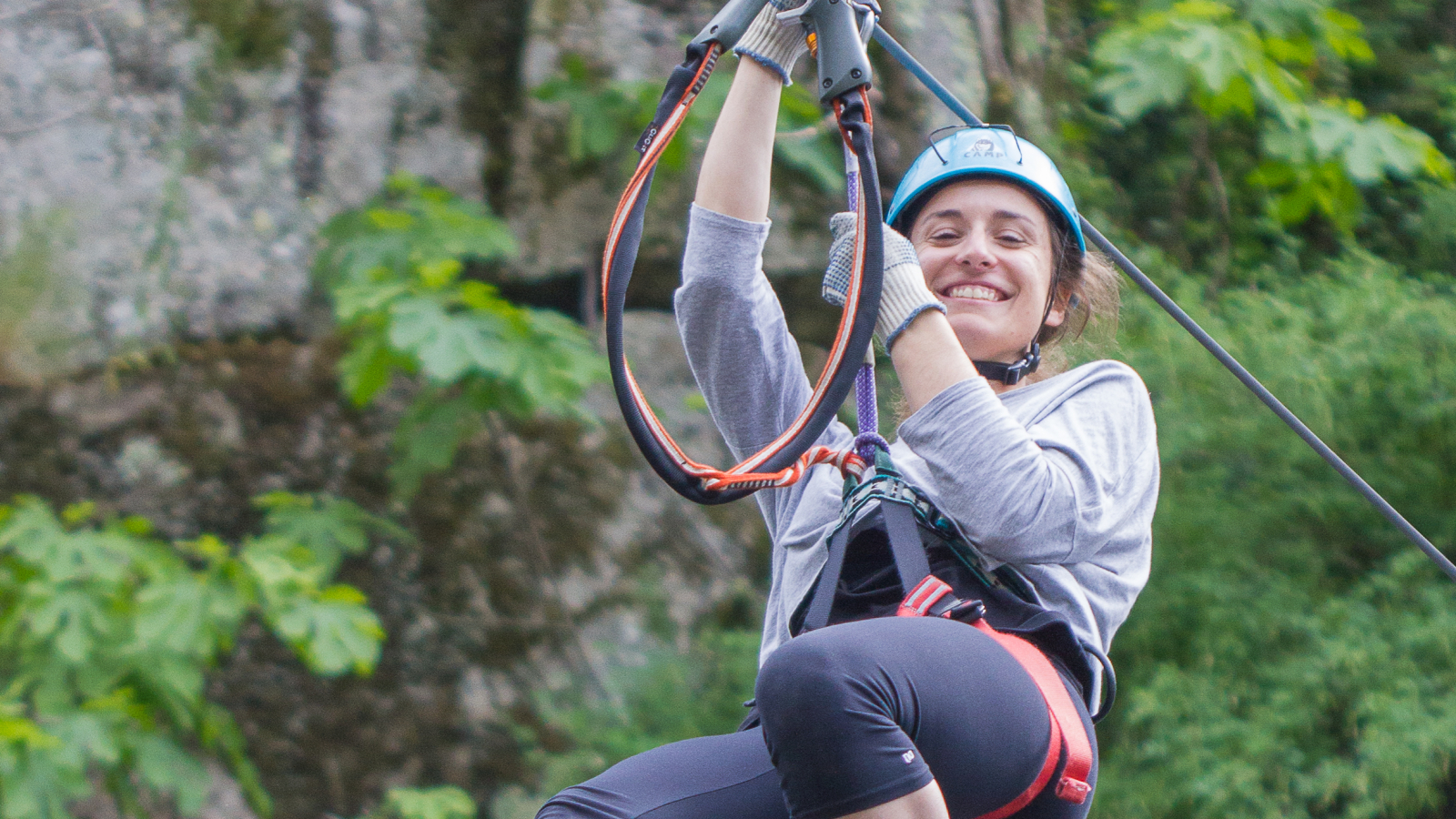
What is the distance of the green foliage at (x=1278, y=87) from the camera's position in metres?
3.52

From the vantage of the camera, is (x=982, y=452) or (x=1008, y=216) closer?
(x=982, y=452)

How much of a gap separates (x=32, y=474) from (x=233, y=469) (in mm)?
577

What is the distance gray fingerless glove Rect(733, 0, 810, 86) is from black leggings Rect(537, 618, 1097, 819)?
28.2 inches

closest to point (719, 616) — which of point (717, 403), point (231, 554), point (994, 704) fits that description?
point (231, 554)

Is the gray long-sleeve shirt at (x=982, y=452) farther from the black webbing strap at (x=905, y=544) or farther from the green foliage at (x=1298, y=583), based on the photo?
the green foliage at (x=1298, y=583)

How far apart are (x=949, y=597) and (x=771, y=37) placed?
72 centimetres

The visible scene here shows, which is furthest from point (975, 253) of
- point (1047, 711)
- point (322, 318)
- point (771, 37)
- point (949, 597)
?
point (322, 318)

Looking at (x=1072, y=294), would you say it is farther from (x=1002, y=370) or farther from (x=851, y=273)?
(x=851, y=273)

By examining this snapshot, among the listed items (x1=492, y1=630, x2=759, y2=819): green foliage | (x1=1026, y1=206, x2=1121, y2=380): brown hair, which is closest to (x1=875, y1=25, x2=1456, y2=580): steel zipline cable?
(x1=1026, y1=206, x2=1121, y2=380): brown hair

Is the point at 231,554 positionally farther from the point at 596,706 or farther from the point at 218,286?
the point at 596,706

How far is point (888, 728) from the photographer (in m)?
1.18

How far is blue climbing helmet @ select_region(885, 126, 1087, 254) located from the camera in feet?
5.64

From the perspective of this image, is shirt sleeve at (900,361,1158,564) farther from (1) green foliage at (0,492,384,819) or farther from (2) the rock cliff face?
(2) the rock cliff face

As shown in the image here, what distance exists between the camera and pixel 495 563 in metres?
4.12
